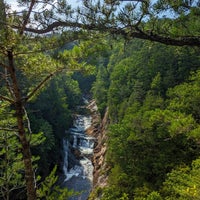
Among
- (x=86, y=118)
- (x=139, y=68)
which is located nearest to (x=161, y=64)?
(x=139, y=68)

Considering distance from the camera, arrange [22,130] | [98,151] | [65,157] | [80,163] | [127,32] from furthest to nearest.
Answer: [65,157] → [98,151] → [80,163] → [22,130] → [127,32]

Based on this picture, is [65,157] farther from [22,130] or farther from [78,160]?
[22,130]

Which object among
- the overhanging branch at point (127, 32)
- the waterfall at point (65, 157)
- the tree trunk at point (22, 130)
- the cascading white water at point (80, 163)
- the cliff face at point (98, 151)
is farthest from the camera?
the waterfall at point (65, 157)

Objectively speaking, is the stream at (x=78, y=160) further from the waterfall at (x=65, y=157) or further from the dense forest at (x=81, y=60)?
the dense forest at (x=81, y=60)

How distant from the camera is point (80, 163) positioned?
2953 centimetres

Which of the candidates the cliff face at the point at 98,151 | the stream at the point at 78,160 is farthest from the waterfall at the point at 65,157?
the cliff face at the point at 98,151

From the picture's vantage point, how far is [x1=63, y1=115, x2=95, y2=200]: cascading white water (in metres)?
24.5

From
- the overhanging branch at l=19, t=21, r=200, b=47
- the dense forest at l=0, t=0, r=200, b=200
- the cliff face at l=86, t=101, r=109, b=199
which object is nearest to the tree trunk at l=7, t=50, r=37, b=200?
the dense forest at l=0, t=0, r=200, b=200

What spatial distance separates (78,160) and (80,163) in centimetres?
88

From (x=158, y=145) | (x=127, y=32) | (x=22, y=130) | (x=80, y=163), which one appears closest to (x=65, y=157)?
(x=80, y=163)

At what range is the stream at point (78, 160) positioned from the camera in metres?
24.6

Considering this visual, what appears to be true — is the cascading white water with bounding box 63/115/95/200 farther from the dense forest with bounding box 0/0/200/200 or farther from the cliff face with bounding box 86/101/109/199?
the dense forest with bounding box 0/0/200/200

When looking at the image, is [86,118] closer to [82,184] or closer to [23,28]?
[82,184]

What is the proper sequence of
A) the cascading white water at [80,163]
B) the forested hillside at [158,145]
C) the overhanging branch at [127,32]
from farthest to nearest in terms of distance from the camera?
the cascading white water at [80,163], the forested hillside at [158,145], the overhanging branch at [127,32]
